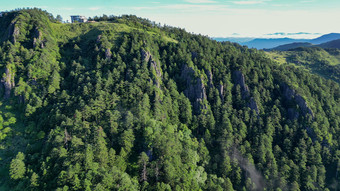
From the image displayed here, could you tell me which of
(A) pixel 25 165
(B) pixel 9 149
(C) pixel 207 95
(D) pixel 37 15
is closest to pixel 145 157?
(A) pixel 25 165

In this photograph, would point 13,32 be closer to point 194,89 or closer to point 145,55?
point 145,55

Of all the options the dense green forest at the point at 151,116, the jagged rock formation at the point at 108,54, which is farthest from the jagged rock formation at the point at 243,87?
the jagged rock formation at the point at 108,54

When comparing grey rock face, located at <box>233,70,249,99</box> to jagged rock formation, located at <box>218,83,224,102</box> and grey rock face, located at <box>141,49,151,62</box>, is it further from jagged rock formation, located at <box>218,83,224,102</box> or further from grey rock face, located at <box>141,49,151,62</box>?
grey rock face, located at <box>141,49,151,62</box>

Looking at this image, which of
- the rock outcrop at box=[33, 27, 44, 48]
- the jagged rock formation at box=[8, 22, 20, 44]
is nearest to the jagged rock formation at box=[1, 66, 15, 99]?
the rock outcrop at box=[33, 27, 44, 48]

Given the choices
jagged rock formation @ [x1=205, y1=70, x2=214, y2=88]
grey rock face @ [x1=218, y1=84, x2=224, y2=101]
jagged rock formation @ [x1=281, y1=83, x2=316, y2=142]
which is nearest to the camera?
jagged rock formation @ [x1=281, y1=83, x2=316, y2=142]

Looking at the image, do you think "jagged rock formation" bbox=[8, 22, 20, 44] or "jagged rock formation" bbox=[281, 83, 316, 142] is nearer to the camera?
"jagged rock formation" bbox=[281, 83, 316, 142]
